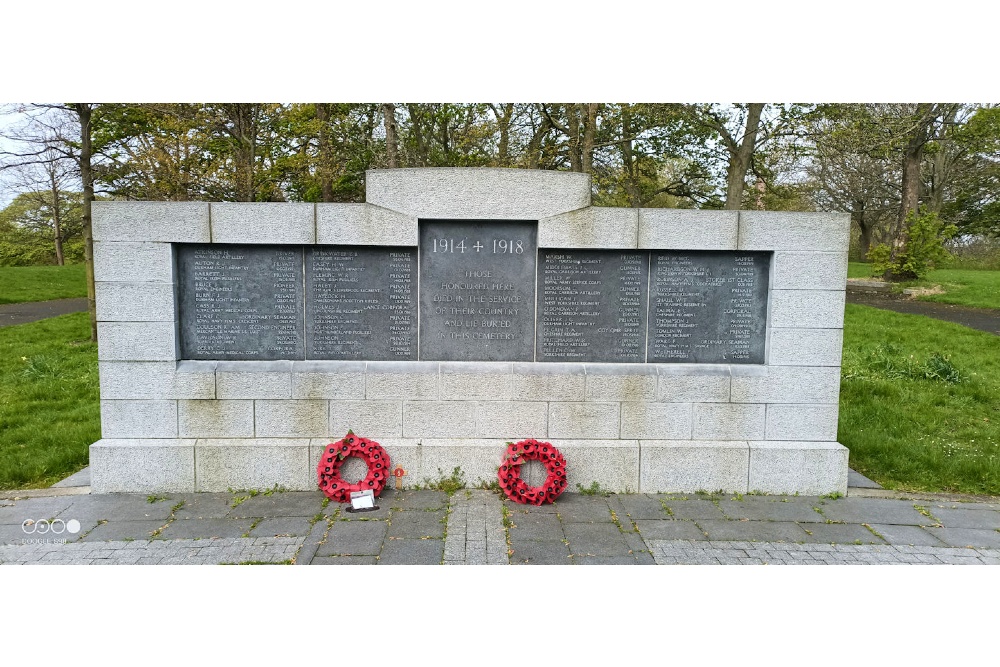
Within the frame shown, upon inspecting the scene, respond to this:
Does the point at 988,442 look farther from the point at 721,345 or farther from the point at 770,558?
the point at 770,558

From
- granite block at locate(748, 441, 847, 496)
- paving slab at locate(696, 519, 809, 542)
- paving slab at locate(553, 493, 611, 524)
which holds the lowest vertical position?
paving slab at locate(696, 519, 809, 542)

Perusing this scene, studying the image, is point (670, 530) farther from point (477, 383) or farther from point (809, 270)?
point (809, 270)

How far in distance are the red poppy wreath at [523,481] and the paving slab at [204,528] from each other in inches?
87.4

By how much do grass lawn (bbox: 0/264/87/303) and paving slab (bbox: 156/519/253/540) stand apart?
20.1m

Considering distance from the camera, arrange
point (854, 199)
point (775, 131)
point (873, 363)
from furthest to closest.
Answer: point (854, 199), point (775, 131), point (873, 363)

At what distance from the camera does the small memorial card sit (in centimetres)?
500

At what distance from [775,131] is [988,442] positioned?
34.2 ft

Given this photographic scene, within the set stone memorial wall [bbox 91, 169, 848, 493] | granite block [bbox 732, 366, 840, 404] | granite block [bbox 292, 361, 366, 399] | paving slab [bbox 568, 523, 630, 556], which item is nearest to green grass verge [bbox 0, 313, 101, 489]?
stone memorial wall [bbox 91, 169, 848, 493]

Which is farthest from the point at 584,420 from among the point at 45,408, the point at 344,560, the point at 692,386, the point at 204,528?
the point at 45,408

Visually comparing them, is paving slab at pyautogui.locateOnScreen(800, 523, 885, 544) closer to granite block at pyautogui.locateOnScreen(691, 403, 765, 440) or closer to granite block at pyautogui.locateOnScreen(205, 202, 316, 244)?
granite block at pyautogui.locateOnScreen(691, 403, 765, 440)

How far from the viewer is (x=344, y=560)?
4164 millimetres

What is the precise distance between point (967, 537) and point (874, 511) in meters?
0.66

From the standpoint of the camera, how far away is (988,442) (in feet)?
22.3

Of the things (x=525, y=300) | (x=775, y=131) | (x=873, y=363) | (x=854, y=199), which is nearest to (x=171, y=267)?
(x=525, y=300)
